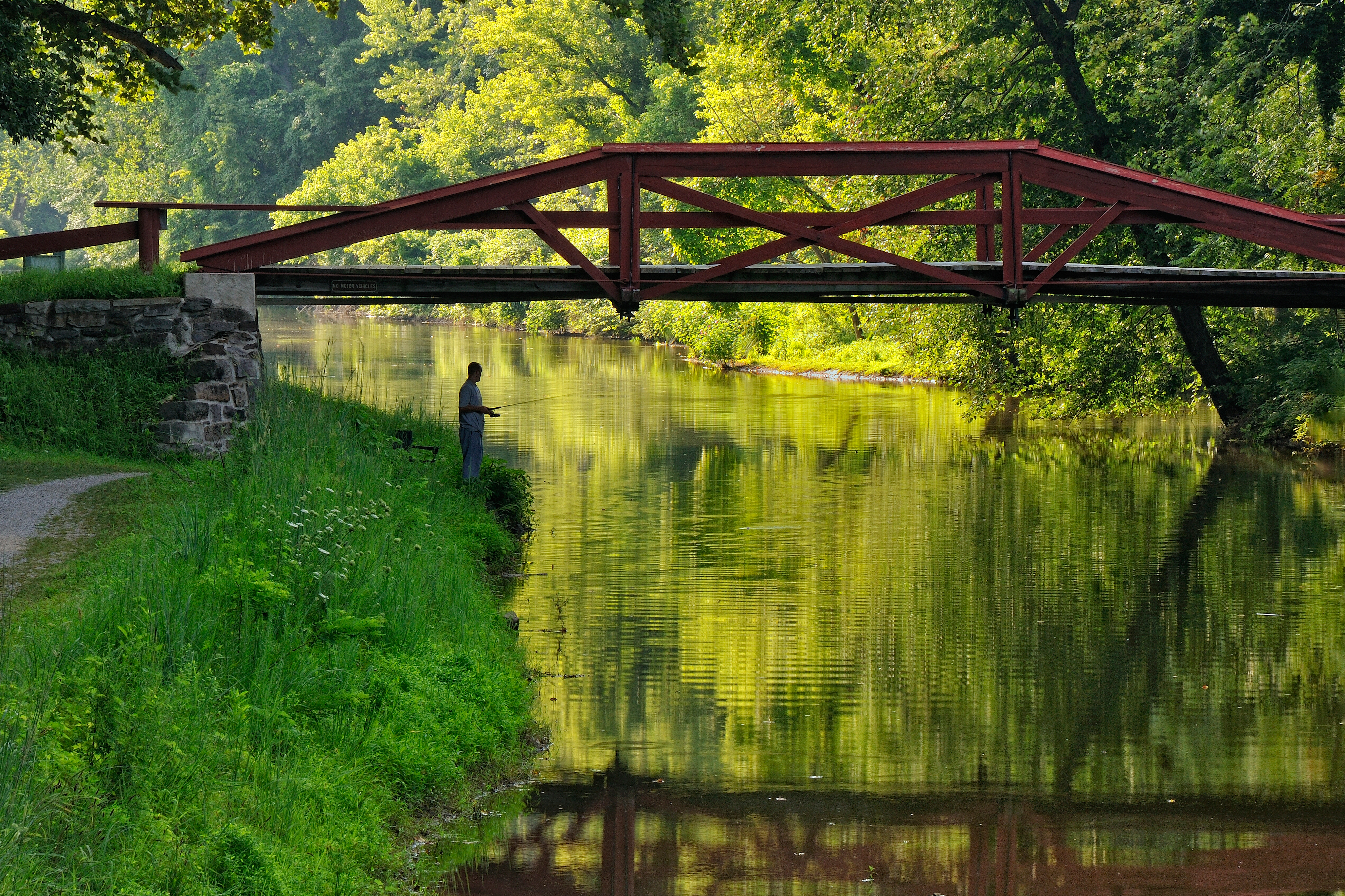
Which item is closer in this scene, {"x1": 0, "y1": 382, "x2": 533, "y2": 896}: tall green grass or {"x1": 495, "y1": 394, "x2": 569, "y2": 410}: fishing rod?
{"x1": 0, "y1": 382, "x2": 533, "y2": 896}: tall green grass

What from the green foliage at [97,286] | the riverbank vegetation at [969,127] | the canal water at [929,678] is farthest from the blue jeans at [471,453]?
the riverbank vegetation at [969,127]

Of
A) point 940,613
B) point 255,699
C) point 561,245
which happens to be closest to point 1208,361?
point 940,613

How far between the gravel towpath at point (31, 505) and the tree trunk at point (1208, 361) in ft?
61.9

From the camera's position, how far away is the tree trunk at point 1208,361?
1043 inches

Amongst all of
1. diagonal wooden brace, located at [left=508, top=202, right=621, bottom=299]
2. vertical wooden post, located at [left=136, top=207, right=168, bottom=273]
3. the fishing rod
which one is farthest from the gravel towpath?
the fishing rod

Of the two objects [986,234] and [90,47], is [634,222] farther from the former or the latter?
[90,47]

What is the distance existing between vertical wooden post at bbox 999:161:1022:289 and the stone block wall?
7.72 m

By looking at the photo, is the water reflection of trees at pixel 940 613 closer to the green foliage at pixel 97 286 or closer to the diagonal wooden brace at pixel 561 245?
the diagonal wooden brace at pixel 561 245

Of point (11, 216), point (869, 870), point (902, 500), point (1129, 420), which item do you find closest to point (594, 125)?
point (1129, 420)

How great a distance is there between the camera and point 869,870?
26.0 feet

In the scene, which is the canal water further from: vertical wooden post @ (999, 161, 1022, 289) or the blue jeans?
vertical wooden post @ (999, 161, 1022, 289)

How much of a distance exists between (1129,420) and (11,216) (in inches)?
3996

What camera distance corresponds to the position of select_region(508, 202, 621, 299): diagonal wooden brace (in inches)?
601

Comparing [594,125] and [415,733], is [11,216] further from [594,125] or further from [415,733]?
[415,733]
